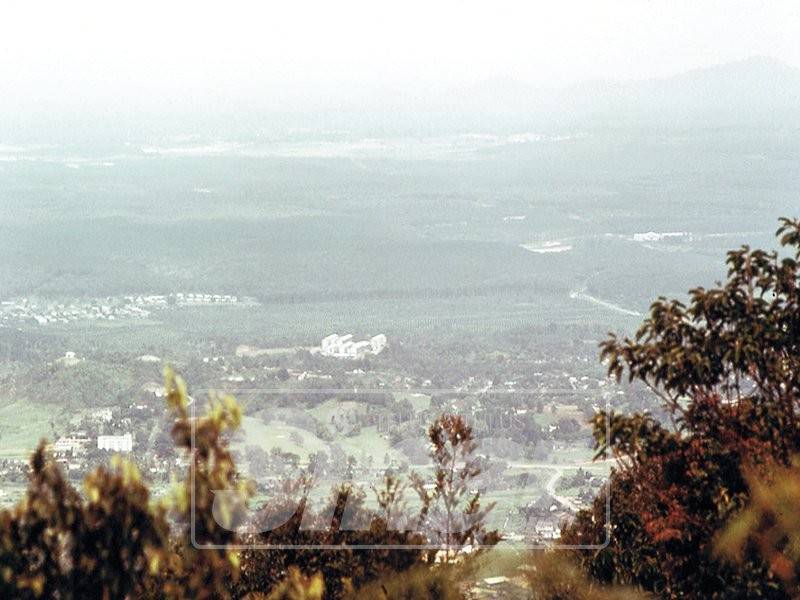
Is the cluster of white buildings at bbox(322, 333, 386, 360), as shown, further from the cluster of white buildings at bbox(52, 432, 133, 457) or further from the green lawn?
the cluster of white buildings at bbox(52, 432, 133, 457)

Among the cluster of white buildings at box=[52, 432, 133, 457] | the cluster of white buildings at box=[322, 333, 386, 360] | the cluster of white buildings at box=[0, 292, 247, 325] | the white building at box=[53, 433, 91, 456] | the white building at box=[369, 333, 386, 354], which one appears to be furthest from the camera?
the cluster of white buildings at box=[0, 292, 247, 325]

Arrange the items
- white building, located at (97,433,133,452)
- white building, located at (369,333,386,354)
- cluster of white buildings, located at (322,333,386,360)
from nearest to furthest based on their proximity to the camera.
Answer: white building, located at (97,433,133,452), cluster of white buildings, located at (322,333,386,360), white building, located at (369,333,386,354)

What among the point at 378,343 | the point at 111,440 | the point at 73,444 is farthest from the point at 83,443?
the point at 378,343

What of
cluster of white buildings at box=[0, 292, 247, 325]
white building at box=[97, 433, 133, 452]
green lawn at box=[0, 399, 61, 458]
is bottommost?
cluster of white buildings at box=[0, 292, 247, 325]

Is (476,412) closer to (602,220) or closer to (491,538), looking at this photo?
(491,538)

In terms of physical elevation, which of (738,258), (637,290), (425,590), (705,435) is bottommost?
(637,290)

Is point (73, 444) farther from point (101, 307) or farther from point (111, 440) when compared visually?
point (101, 307)

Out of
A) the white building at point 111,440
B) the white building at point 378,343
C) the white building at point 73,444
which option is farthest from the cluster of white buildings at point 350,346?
the white building at point 111,440

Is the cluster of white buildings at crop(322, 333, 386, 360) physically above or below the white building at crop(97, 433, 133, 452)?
below

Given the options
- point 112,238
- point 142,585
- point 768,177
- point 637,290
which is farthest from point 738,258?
point 768,177

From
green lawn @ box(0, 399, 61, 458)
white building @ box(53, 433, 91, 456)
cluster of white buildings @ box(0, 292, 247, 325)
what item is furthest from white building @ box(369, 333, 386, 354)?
white building @ box(53, 433, 91, 456)
